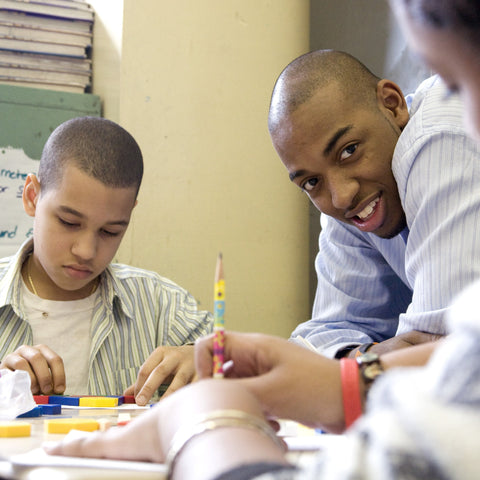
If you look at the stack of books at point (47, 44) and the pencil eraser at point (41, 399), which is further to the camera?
the stack of books at point (47, 44)

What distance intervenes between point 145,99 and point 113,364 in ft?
3.19

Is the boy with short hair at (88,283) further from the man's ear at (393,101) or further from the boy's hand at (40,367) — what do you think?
the man's ear at (393,101)

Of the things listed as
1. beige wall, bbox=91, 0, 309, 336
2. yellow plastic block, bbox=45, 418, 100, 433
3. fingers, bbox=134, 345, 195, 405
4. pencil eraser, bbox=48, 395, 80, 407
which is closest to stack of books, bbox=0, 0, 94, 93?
beige wall, bbox=91, 0, 309, 336

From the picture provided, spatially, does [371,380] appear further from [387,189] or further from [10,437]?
[387,189]

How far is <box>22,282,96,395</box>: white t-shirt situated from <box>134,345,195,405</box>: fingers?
0.38 meters

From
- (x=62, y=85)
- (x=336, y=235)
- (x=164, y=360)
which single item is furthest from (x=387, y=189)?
(x=62, y=85)

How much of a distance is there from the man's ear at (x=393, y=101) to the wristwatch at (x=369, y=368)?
0.89 metres

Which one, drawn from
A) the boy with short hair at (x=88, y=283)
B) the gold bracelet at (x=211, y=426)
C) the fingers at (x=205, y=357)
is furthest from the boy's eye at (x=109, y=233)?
the gold bracelet at (x=211, y=426)

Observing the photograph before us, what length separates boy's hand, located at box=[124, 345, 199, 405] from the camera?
1413 millimetres

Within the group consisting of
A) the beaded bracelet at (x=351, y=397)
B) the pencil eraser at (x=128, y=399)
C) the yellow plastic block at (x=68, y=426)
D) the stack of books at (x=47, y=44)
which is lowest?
the pencil eraser at (x=128, y=399)

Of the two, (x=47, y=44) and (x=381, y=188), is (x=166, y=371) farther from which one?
(x=47, y=44)

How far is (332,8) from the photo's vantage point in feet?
7.71

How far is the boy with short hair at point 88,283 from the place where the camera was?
169 cm

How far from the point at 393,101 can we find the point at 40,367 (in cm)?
100
